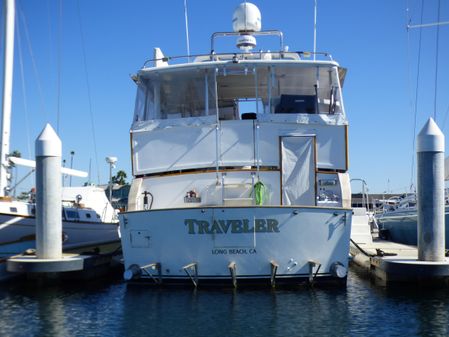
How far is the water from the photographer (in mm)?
9023

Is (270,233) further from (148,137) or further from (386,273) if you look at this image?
(148,137)

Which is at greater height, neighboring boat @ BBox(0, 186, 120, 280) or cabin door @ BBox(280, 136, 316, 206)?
cabin door @ BBox(280, 136, 316, 206)

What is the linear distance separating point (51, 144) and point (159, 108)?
3.08m

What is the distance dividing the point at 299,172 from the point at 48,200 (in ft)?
18.7

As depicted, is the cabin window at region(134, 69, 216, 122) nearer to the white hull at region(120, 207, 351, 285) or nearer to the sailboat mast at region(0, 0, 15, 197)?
the white hull at region(120, 207, 351, 285)

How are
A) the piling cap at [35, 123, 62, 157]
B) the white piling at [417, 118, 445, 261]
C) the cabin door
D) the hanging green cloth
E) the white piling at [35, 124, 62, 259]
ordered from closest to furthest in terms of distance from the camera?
the white piling at [417, 118, 445, 261], the hanging green cloth, the white piling at [35, 124, 62, 259], the piling cap at [35, 123, 62, 157], the cabin door

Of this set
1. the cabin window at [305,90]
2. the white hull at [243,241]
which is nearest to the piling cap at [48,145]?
the white hull at [243,241]

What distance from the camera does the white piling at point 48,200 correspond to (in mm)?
12875

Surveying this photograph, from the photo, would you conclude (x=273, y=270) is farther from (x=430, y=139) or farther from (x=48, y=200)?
(x=48, y=200)

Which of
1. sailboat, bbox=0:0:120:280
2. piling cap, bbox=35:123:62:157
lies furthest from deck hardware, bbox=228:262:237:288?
sailboat, bbox=0:0:120:280

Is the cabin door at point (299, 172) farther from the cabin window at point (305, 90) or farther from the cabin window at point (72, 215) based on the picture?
the cabin window at point (72, 215)

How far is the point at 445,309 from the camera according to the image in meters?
10.4

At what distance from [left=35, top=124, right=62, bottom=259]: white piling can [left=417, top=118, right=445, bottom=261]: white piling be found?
797cm

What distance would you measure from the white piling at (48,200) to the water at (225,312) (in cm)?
101
